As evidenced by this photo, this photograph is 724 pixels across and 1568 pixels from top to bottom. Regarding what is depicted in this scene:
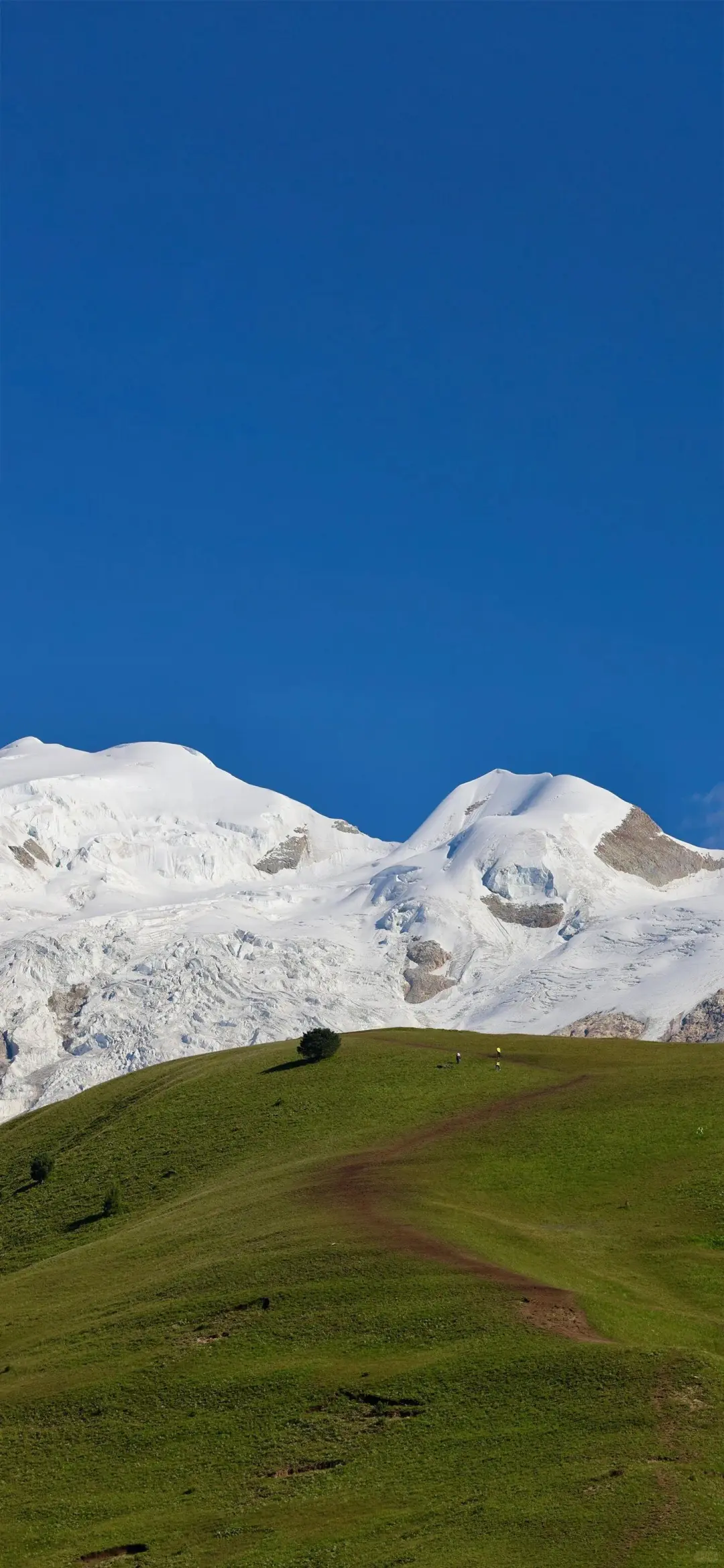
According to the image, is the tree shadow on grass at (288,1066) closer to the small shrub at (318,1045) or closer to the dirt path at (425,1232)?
the small shrub at (318,1045)

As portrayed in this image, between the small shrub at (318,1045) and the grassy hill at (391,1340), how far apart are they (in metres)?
13.8

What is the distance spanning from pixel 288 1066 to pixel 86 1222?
26963mm

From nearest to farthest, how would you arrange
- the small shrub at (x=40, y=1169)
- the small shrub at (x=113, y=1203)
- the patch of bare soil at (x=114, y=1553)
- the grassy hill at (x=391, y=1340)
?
the grassy hill at (x=391, y=1340) → the patch of bare soil at (x=114, y=1553) → the small shrub at (x=113, y=1203) → the small shrub at (x=40, y=1169)

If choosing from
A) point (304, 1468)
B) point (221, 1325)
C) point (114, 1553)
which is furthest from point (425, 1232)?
point (114, 1553)

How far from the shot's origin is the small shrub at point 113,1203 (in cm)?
9712

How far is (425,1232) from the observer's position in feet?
233

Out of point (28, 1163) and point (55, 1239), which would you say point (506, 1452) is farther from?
point (28, 1163)

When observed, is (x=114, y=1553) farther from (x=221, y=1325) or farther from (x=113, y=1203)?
(x=113, y=1203)

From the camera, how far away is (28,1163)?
114m

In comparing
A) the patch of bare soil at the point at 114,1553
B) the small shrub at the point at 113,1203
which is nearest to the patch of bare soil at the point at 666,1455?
the patch of bare soil at the point at 114,1553

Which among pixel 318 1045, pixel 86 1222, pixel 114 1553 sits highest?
pixel 318 1045

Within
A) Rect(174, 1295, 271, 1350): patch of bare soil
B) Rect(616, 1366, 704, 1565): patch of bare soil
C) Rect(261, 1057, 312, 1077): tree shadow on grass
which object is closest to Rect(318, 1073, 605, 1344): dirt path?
Rect(616, 1366, 704, 1565): patch of bare soil

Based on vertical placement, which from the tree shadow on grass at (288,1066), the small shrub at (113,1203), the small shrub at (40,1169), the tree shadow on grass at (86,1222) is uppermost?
the tree shadow on grass at (288,1066)

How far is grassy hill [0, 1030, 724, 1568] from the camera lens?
47688 millimetres
